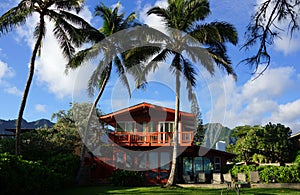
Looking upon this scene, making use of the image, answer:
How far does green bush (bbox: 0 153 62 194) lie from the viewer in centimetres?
1074

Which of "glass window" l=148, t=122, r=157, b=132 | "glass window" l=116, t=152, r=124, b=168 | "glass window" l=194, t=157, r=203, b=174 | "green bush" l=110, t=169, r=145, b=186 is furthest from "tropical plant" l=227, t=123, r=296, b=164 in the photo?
"green bush" l=110, t=169, r=145, b=186

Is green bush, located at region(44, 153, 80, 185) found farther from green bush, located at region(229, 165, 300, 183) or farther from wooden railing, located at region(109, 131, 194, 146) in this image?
green bush, located at region(229, 165, 300, 183)

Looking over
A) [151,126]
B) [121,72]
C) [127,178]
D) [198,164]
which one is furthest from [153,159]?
[121,72]

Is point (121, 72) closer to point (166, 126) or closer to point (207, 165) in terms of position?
point (166, 126)

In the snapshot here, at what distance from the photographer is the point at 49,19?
18.6 metres

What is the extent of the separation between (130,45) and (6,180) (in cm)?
1384

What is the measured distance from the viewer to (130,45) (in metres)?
22.6

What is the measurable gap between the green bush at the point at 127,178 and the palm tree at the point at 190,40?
3.26m


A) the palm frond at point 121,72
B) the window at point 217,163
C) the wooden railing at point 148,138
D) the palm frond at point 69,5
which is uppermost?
the palm frond at point 69,5

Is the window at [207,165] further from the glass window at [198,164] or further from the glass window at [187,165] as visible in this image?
the glass window at [187,165]

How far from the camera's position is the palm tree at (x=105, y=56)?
75.0ft

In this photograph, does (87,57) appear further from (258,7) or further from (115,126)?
(258,7)

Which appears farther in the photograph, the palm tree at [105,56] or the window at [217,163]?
the window at [217,163]

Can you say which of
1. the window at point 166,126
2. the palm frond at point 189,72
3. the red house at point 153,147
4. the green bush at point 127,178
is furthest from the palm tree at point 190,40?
the window at point 166,126
